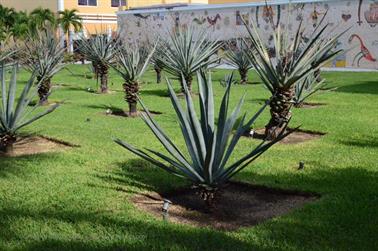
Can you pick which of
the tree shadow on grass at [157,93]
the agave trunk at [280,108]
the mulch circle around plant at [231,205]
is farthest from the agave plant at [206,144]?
the tree shadow on grass at [157,93]

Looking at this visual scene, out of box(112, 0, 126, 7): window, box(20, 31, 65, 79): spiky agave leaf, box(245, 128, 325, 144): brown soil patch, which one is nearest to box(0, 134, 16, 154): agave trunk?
box(245, 128, 325, 144): brown soil patch

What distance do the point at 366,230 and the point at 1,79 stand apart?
4.79 meters

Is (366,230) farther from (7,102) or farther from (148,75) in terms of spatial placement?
(148,75)

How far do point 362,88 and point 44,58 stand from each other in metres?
8.29

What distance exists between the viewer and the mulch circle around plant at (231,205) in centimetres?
447

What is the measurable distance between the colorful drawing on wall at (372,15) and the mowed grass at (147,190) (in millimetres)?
14372

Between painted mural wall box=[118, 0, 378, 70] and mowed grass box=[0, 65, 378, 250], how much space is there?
10.9 m

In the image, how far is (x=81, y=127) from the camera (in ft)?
29.0

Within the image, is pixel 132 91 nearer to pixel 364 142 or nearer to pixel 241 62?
pixel 364 142

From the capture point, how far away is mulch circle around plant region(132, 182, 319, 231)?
4473 millimetres

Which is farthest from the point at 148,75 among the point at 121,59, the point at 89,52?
the point at 121,59

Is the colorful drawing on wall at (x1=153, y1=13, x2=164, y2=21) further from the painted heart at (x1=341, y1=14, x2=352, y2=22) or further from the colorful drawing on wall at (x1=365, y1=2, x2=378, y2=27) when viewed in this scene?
the colorful drawing on wall at (x1=365, y1=2, x2=378, y2=27)

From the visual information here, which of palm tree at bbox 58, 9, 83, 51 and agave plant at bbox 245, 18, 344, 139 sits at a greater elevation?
palm tree at bbox 58, 9, 83, 51

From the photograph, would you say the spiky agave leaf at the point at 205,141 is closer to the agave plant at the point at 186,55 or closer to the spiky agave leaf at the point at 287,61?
the spiky agave leaf at the point at 287,61
